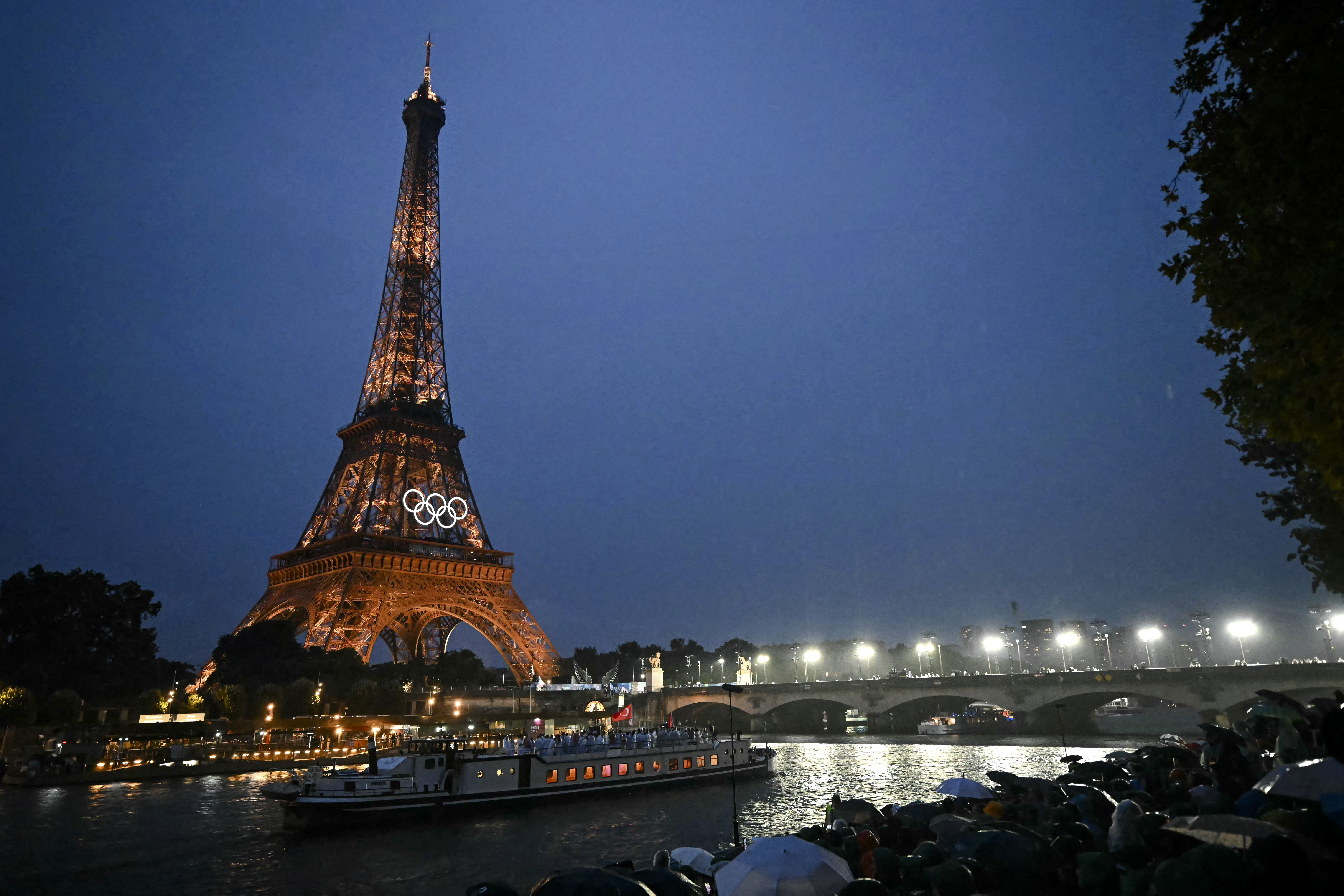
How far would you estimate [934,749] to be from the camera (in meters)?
62.2

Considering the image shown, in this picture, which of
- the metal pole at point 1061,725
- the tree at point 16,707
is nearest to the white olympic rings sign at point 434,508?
the tree at point 16,707

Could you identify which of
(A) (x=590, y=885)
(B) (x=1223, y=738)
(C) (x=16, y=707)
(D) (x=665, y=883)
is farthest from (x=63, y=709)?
(B) (x=1223, y=738)

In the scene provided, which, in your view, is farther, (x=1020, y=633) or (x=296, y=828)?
(x=1020, y=633)

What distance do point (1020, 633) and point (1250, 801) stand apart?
200 m

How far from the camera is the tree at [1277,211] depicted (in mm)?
8508

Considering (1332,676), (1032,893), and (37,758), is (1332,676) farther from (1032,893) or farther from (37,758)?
(37,758)

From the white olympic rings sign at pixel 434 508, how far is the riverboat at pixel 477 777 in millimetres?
33539

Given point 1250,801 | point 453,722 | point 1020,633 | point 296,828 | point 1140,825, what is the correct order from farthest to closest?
point 1020,633
point 453,722
point 296,828
point 1140,825
point 1250,801

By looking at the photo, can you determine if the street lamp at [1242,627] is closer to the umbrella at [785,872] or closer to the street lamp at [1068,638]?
the street lamp at [1068,638]

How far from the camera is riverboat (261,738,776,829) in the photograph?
32.8 meters

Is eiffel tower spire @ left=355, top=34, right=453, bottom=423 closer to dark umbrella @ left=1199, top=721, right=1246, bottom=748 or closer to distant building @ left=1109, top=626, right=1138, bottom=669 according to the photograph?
dark umbrella @ left=1199, top=721, right=1246, bottom=748

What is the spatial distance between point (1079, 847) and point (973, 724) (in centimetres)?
8000

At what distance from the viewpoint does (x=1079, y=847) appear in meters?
13.7

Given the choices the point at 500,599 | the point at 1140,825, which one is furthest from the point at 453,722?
the point at 1140,825
